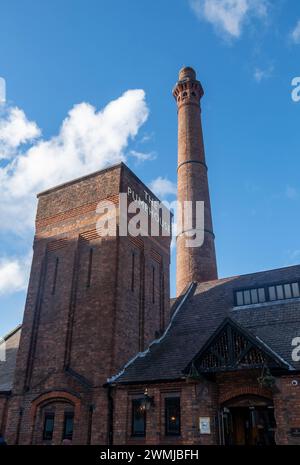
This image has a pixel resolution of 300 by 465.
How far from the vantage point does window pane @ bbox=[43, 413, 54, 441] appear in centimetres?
1480

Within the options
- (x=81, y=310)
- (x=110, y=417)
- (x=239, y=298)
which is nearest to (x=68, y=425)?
(x=110, y=417)

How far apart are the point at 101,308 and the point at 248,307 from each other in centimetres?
622

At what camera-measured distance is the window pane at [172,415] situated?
525 inches

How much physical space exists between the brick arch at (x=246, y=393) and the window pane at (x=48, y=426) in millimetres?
6345

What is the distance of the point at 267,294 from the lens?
17141 mm

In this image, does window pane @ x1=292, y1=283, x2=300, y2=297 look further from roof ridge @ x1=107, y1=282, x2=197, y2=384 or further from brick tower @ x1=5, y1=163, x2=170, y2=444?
brick tower @ x1=5, y1=163, x2=170, y2=444

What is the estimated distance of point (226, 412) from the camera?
13.6 meters

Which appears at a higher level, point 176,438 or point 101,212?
point 101,212

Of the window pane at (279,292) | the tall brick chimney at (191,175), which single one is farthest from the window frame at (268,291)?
the tall brick chimney at (191,175)

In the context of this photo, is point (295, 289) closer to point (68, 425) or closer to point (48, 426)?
point (68, 425)

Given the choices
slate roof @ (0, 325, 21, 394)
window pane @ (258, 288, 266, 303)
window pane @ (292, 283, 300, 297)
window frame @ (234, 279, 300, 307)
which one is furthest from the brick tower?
window pane @ (292, 283, 300, 297)

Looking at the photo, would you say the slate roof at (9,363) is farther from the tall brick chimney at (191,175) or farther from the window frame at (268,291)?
the window frame at (268,291)
